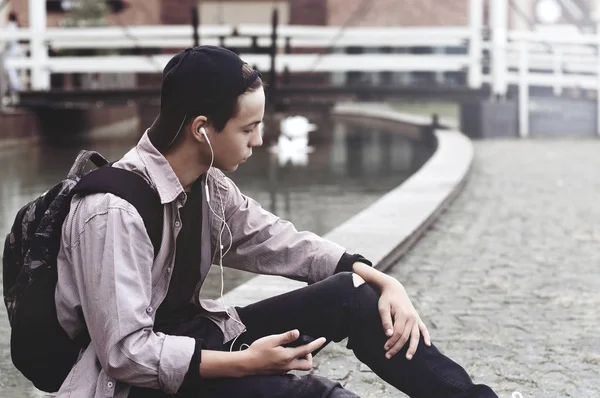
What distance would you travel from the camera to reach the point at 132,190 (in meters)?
2.33

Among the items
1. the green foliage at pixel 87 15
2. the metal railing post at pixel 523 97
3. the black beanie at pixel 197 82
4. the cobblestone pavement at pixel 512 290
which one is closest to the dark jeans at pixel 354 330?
the black beanie at pixel 197 82

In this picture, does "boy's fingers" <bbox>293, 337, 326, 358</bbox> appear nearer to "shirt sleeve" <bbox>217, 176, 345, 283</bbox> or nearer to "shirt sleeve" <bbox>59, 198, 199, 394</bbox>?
"shirt sleeve" <bbox>59, 198, 199, 394</bbox>

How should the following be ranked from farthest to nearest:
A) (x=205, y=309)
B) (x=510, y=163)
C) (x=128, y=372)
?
(x=510, y=163)
(x=205, y=309)
(x=128, y=372)

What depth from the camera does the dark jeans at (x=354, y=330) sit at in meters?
2.64

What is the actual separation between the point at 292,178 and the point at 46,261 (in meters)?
9.08

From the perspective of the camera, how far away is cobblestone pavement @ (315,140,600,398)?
12.1 feet

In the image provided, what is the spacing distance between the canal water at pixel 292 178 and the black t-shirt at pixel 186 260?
1.02m

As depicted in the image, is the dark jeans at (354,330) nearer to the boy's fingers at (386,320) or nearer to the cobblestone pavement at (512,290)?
the boy's fingers at (386,320)

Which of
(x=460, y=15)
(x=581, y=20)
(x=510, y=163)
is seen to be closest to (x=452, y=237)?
(x=510, y=163)

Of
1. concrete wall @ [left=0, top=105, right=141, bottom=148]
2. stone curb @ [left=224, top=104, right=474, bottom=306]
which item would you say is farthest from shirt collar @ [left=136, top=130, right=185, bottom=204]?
concrete wall @ [left=0, top=105, right=141, bottom=148]

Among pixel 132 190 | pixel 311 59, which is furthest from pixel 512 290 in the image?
pixel 311 59

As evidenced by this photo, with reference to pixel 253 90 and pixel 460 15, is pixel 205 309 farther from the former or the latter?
pixel 460 15

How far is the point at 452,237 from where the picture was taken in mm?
6848

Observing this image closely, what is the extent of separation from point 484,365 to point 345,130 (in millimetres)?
18484
